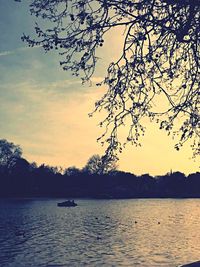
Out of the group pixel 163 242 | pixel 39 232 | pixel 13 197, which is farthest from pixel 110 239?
pixel 13 197

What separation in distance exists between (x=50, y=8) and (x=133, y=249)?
34359 mm

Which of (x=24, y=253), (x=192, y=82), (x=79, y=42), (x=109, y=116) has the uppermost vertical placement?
(x=79, y=42)

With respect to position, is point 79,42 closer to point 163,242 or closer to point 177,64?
point 177,64

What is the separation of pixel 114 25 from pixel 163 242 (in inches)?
1636

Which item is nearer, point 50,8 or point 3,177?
point 50,8

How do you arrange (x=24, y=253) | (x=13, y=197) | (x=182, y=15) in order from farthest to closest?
(x=13, y=197) → (x=24, y=253) → (x=182, y=15)

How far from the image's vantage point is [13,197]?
602ft

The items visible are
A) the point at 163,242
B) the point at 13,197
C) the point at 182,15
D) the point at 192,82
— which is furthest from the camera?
the point at 13,197

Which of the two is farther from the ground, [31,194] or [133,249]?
[31,194]

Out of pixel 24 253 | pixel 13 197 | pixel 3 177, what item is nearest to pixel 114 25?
pixel 24 253

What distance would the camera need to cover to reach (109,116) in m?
14.6

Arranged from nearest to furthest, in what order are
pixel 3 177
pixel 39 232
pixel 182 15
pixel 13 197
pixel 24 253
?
pixel 182 15
pixel 24 253
pixel 39 232
pixel 3 177
pixel 13 197

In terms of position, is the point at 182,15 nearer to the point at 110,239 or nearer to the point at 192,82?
the point at 192,82

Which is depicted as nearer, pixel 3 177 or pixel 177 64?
pixel 177 64
